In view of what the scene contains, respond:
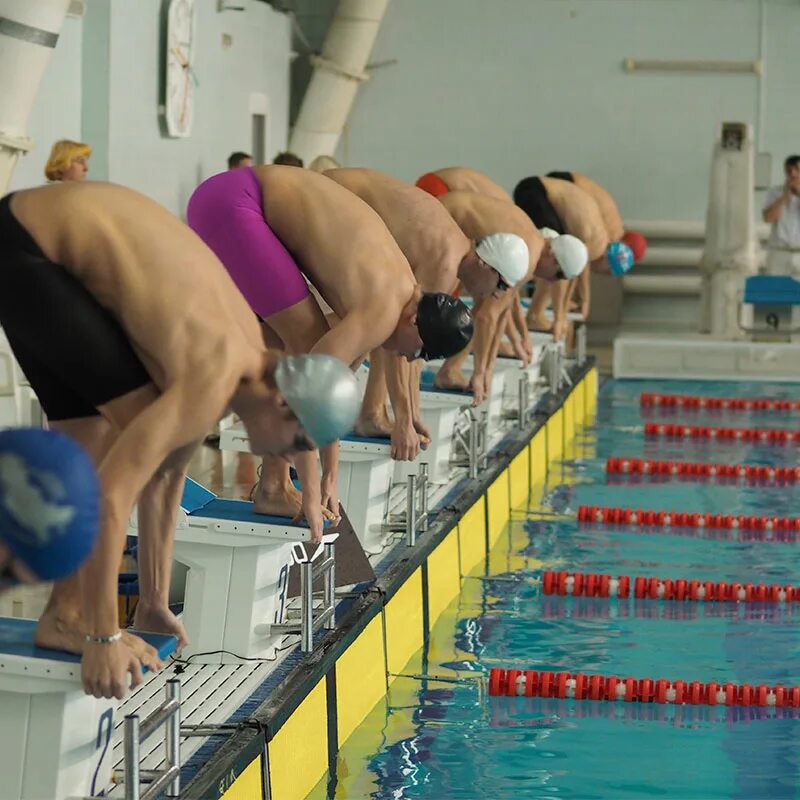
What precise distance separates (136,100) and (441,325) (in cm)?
626

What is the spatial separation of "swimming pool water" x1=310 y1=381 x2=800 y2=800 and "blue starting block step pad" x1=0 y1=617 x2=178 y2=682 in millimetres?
1061

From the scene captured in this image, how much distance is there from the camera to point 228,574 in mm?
4207

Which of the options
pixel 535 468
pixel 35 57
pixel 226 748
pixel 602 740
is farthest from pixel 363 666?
pixel 535 468

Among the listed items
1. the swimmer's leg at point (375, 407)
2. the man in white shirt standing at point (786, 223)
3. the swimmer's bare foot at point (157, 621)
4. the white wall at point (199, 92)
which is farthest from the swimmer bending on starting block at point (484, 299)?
the man in white shirt standing at point (786, 223)

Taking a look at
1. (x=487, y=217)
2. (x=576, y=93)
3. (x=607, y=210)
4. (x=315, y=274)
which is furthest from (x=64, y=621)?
(x=576, y=93)

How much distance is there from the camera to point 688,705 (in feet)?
15.9

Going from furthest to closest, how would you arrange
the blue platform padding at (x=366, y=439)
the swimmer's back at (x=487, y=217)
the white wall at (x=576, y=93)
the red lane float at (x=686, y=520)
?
the white wall at (x=576, y=93) → the red lane float at (x=686, y=520) → the swimmer's back at (x=487, y=217) → the blue platform padding at (x=366, y=439)

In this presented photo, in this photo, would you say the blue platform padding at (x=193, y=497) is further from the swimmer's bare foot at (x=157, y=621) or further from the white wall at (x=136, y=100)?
the white wall at (x=136, y=100)

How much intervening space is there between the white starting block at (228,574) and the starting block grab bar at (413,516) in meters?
1.24

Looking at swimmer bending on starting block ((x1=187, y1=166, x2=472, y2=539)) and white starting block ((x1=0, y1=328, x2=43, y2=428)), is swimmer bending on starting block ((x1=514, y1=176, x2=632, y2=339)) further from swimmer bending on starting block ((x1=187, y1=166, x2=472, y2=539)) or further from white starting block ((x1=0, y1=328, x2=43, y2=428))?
swimmer bending on starting block ((x1=187, y1=166, x2=472, y2=539))

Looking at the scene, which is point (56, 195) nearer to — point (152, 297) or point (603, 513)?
point (152, 297)

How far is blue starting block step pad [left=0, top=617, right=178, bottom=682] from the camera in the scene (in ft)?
9.38

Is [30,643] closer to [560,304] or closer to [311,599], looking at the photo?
[311,599]

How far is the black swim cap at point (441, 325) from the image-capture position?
4.14m
